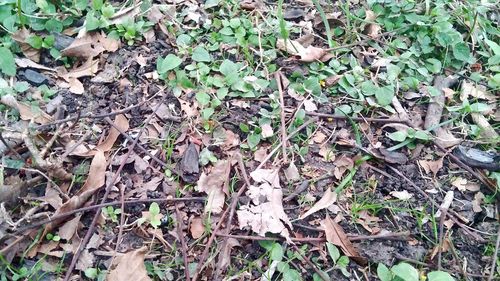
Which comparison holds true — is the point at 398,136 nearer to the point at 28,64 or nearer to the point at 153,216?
the point at 153,216

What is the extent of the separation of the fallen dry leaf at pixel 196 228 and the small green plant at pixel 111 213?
25 cm

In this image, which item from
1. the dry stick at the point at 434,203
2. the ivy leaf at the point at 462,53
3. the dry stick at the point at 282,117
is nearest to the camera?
the dry stick at the point at 434,203

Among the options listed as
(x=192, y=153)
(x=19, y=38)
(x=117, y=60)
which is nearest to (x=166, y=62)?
(x=117, y=60)

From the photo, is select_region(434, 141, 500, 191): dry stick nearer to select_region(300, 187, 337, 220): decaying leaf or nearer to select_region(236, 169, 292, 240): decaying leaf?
select_region(300, 187, 337, 220): decaying leaf

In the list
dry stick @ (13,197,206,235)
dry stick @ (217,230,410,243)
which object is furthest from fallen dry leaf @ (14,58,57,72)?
dry stick @ (217,230,410,243)

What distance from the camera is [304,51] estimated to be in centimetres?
223

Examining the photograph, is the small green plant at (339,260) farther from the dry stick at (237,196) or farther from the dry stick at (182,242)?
the dry stick at (182,242)

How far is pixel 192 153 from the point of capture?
76.0 inches

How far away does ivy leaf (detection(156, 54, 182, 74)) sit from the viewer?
211cm

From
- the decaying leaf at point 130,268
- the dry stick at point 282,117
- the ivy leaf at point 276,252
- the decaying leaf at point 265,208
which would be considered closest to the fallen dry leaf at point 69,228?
the decaying leaf at point 130,268

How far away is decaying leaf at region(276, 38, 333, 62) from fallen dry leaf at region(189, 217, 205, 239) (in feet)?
2.76

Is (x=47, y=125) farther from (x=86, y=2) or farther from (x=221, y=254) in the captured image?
(x=221, y=254)

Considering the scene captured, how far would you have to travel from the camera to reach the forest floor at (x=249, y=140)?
5.68ft

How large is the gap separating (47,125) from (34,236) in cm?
42
